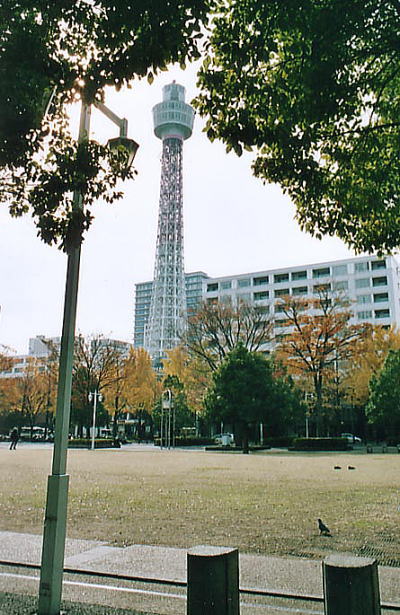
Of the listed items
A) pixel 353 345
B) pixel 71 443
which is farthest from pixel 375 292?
pixel 71 443

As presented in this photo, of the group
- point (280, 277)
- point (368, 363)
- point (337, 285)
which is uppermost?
point (280, 277)

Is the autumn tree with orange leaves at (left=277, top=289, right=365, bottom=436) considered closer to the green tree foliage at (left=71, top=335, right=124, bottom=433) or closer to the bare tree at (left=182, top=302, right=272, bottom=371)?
the bare tree at (left=182, top=302, right=272, bottom=371)

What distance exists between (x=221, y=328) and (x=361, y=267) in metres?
43.3

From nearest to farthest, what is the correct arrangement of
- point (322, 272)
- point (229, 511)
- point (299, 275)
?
point (229, 511)
point (322, 272)
point (299, 275)

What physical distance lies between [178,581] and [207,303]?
3536 cm

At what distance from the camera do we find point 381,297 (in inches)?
2933

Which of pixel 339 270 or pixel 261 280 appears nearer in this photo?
pixel 339 270

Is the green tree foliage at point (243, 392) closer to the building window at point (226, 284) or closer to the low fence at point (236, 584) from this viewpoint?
the low fence at point (236, 584)

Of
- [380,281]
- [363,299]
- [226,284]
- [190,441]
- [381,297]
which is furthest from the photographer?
[226,284]

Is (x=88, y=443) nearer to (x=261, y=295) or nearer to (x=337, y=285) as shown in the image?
(x=337, y=285)

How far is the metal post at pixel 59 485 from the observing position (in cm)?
457

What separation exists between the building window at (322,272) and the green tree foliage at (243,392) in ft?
162

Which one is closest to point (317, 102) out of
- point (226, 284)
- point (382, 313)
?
point (382, 313)

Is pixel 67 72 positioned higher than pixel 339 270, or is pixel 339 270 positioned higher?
pixel 339 270
